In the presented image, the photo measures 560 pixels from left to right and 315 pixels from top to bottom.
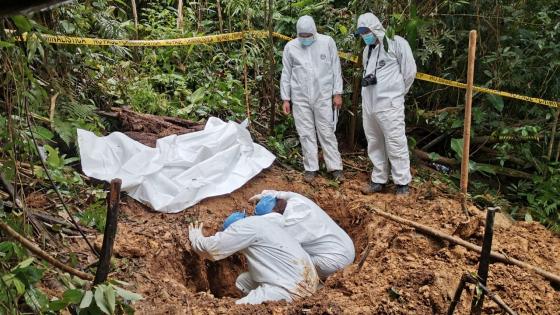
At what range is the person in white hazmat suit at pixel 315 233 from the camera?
15.5 ft

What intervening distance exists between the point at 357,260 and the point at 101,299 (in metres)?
3.29

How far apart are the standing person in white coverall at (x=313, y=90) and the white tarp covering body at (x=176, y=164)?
1.65 ft

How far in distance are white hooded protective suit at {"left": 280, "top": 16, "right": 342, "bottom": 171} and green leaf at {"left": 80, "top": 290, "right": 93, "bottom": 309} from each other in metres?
4.22

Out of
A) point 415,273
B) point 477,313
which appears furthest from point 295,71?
point 477,313

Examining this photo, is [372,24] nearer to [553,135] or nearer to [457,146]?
[457,146]

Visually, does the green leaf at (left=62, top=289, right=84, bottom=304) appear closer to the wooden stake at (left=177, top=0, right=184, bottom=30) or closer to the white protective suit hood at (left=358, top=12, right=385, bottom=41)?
the white protective suit hood at (left=358, top=12, right=385, bottom=41)

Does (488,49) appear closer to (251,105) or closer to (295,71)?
(295,71)

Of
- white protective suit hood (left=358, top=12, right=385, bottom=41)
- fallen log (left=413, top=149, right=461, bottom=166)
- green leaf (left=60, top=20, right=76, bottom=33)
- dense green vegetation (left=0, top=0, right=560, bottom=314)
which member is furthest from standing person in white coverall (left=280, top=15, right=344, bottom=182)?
green leaf (left=60, top=20, right=76, bottom=33)

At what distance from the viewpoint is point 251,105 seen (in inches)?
282

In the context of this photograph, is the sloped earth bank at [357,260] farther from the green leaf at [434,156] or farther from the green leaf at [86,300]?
the green leaf at [86,300]

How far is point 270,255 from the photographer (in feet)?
14.4

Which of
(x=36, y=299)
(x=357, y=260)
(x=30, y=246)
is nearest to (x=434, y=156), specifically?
(x=357, y=260)

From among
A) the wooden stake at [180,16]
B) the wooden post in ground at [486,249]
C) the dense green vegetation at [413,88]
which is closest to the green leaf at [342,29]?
the dense green vegetation at [413,88]

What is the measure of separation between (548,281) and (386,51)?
2352 mm
